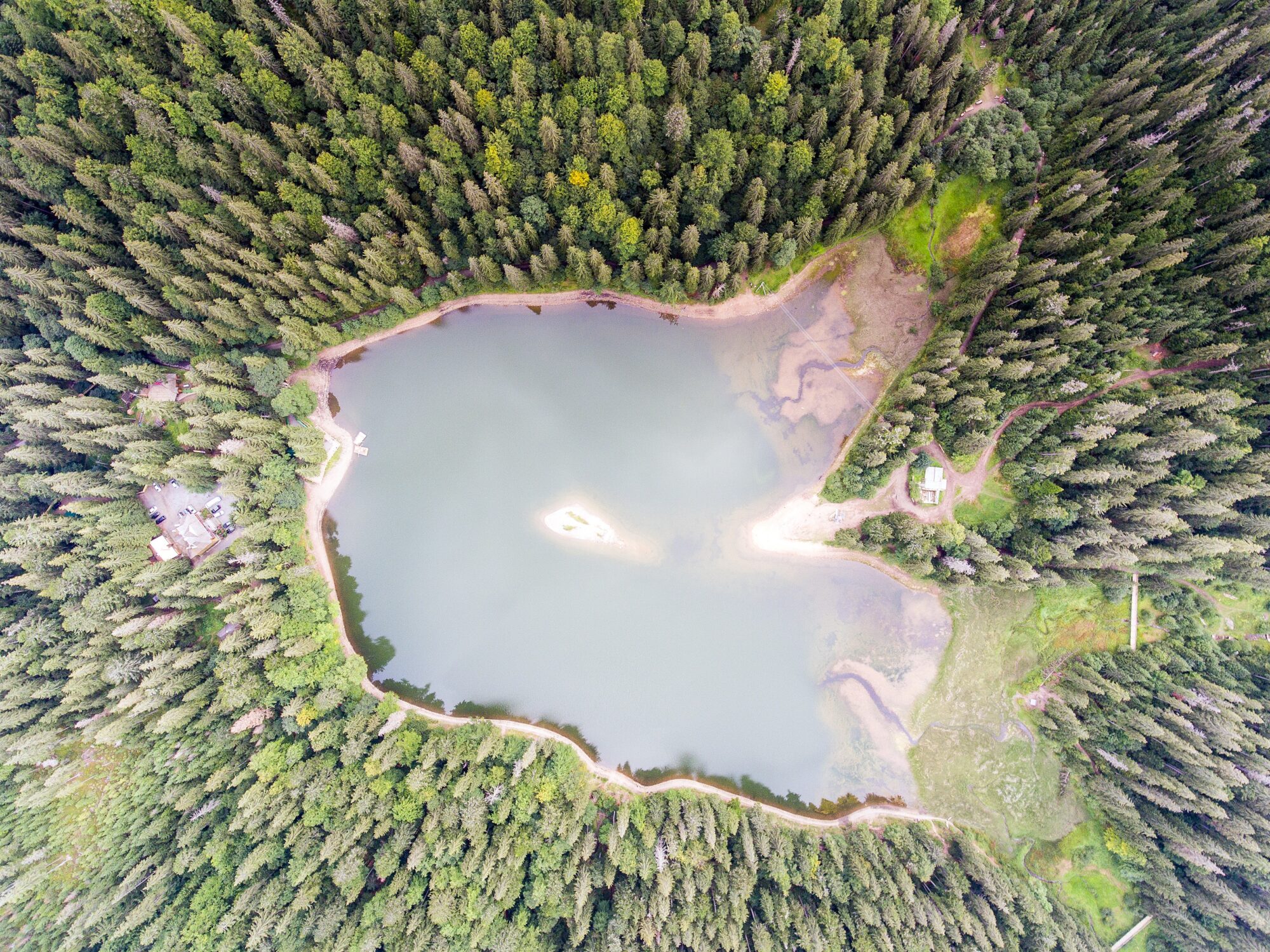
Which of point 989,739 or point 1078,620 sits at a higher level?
point 1078,620

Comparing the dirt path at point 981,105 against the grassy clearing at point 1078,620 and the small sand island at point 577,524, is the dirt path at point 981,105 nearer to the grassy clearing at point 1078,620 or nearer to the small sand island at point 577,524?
the grassy clearing at point 1078,620

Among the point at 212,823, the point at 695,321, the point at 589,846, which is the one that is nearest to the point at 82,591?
the point at 212,823

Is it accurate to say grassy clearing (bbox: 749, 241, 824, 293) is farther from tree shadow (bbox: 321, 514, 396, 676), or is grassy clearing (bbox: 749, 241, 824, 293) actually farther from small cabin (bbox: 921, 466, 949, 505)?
tree shadow (bbox: 321, 514, 396, 676)

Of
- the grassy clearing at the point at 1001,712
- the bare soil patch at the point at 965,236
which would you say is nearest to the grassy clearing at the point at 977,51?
the bare soil patch at the point at 965,236

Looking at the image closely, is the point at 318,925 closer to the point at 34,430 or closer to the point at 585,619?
the point at 585,619

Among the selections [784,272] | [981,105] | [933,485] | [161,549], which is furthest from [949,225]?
[161,549]

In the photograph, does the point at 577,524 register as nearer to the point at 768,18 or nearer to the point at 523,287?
the point at 523,287
